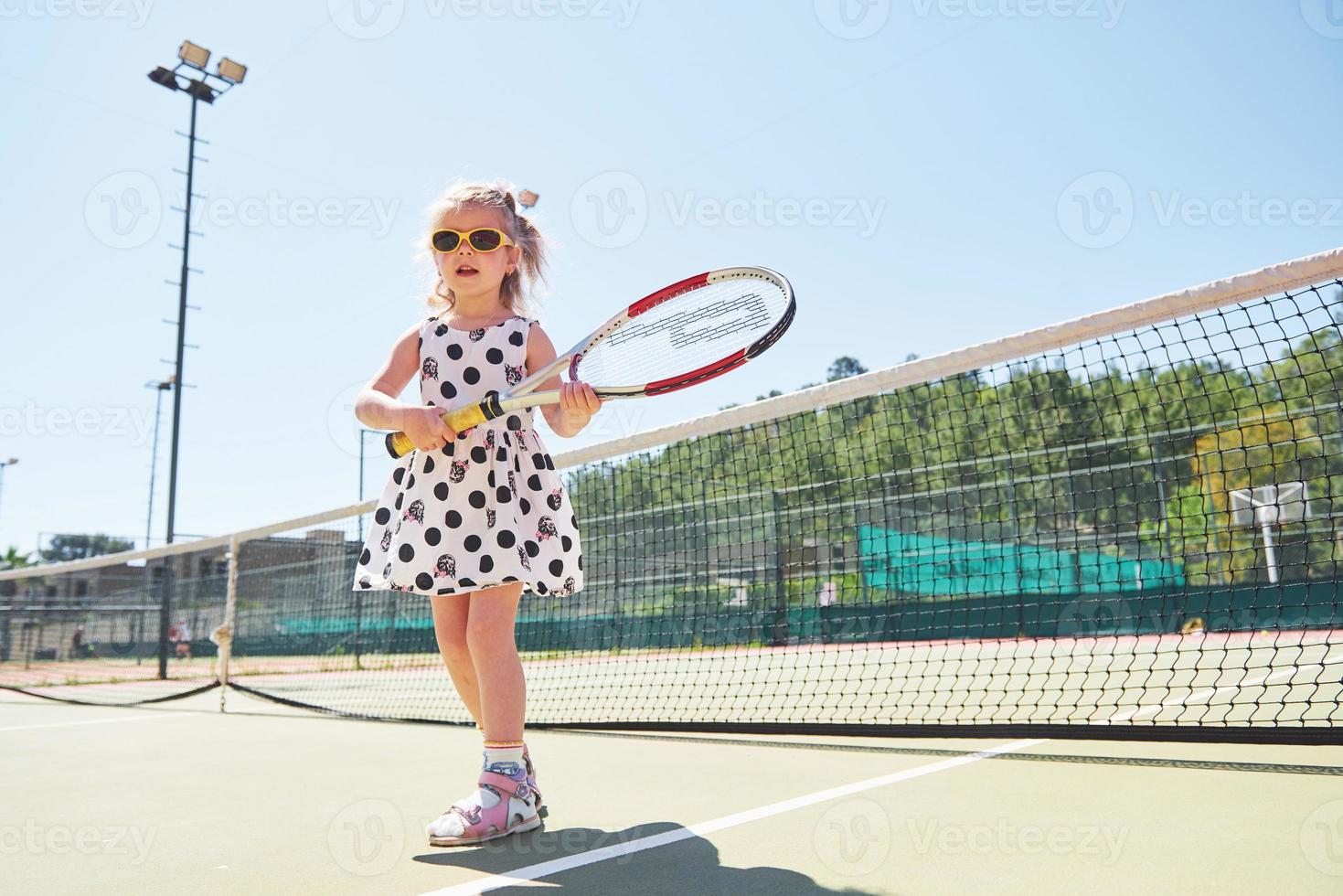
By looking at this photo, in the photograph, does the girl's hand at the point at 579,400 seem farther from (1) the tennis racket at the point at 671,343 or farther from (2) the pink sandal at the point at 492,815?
(2) the pink sandal at the point at 492,815

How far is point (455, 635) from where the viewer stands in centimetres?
252

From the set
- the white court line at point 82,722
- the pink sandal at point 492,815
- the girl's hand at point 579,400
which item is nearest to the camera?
the pink sandal at point 492,815

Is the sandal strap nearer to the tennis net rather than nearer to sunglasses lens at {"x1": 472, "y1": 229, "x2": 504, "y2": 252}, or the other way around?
sunglasses lens at {"x1": 472, "y1": 229, "x2": 504, "y2": 252}

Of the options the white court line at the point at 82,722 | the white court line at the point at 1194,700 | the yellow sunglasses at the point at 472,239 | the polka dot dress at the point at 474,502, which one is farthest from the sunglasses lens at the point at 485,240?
the white court line at the point at 82,722

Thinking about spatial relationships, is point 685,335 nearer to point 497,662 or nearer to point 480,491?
point 480,491

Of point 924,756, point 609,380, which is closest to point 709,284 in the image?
point 609,380

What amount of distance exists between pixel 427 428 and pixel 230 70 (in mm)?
15941

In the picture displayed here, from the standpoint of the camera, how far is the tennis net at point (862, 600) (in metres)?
3.34

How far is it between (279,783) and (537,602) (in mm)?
5283

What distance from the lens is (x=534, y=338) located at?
264cm

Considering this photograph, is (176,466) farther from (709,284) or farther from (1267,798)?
(1267,798)

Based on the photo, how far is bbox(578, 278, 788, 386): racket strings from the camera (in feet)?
7.80

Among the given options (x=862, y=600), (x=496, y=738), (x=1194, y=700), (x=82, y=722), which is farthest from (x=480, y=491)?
(x=862, y=600)

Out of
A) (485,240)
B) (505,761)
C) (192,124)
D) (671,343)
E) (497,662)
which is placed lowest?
(505,761)
